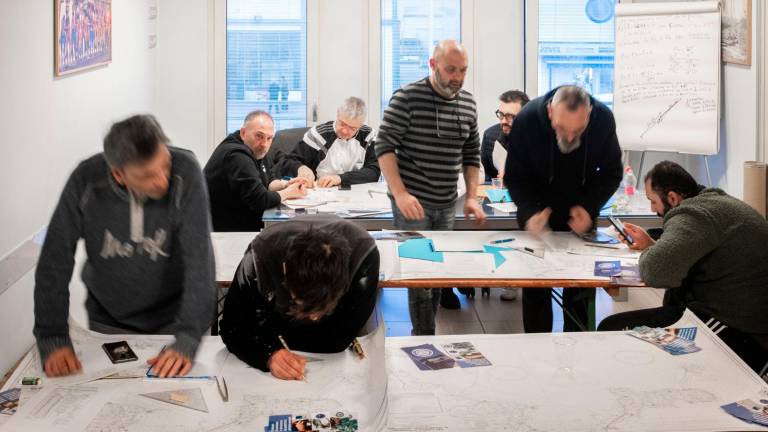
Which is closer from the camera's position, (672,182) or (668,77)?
(672,182)

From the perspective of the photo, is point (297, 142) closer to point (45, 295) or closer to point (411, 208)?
point (411, 208)

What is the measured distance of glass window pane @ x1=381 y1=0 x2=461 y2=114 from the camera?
703cm

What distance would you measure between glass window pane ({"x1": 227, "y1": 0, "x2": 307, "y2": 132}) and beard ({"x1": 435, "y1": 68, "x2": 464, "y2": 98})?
382cm

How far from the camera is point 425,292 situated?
3.45m

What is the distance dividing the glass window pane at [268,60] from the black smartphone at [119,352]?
4963 mm

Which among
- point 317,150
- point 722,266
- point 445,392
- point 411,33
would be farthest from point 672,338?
point 411,33

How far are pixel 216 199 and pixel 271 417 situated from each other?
7.91 ft

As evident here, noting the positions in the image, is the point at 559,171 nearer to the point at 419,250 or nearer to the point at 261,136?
the point at 419,250

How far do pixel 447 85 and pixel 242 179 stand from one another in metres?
1.25

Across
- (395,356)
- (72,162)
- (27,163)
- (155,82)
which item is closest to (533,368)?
(395,356)

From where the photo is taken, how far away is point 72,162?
4531mm

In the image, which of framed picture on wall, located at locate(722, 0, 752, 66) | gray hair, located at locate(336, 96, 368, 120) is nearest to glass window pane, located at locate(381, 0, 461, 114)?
gray hair, located at locate(336, 96, 368, 120)

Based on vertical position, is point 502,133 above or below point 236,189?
above

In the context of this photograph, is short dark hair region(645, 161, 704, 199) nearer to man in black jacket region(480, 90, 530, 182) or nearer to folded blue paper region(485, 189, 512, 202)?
folded blue paper region(485, 189, 512, 202)
